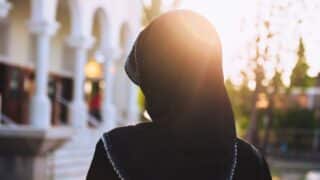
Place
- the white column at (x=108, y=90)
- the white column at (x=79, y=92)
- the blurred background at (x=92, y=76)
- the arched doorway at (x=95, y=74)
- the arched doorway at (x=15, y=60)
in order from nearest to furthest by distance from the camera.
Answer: the blurred background at (x=92, y=76), the arched doorway at (x=15, y=60), the white column at (x=79, y=92), the white column at (x=108, y=90), the arched doorway at (x=95, y=74)

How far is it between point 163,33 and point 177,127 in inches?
10.3

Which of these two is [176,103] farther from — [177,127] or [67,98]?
[67,98]

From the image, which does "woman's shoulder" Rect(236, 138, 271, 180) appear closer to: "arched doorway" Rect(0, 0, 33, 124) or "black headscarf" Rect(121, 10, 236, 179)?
"black headscarf" Rect(121, 10, 236, 179)

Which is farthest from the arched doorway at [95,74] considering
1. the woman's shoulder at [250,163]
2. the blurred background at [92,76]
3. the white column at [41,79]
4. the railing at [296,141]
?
the woman's shoulder at [250,163]

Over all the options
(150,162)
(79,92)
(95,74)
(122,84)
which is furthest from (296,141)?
(150,162)

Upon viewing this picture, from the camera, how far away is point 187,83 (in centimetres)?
210

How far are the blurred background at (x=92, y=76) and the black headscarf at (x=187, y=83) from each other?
710 millimetres

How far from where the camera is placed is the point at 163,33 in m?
2.13

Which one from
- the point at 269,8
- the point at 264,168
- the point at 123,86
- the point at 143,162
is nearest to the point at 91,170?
the point at 143,162

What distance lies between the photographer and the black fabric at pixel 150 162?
6.98 feet

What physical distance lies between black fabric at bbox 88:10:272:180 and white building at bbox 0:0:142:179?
37.0 feet

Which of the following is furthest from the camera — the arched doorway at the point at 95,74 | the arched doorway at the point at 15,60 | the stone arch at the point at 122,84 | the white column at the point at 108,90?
the stone arch at the point at 122,84

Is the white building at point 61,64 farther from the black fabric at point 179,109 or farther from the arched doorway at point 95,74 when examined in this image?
the black fabric at point 179,109

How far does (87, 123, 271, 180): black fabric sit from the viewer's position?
2.13 meters
